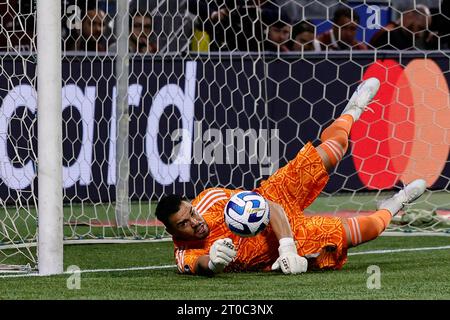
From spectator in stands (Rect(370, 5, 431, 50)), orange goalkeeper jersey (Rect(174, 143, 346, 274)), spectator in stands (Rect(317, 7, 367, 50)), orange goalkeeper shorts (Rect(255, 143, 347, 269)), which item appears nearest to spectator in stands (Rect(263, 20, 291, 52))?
spectator in stands (Rect(317, 7, 367, 50))

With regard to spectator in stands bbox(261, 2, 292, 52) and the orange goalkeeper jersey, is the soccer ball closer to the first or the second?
the orange goalkeeper jersey

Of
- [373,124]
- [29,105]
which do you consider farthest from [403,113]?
[29,105]

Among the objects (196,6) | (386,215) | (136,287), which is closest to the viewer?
(136,287)

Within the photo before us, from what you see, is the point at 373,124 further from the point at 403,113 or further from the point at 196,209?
the point at 196,209

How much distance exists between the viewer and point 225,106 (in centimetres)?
1212

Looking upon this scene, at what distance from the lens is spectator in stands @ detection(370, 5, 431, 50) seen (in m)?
12.6

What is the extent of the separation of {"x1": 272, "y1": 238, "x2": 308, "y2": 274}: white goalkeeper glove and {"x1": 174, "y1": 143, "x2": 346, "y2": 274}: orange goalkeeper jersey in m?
0.30

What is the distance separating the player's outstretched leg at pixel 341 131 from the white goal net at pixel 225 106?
6.09ft

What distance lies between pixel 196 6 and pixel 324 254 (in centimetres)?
446

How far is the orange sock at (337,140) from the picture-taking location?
836 cm

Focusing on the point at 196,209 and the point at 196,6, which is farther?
the point at 196,6

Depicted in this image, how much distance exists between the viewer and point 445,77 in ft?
40.5

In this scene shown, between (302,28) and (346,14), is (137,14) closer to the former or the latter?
(302,28)

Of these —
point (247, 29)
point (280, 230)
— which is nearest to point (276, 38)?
point (247, 29)
